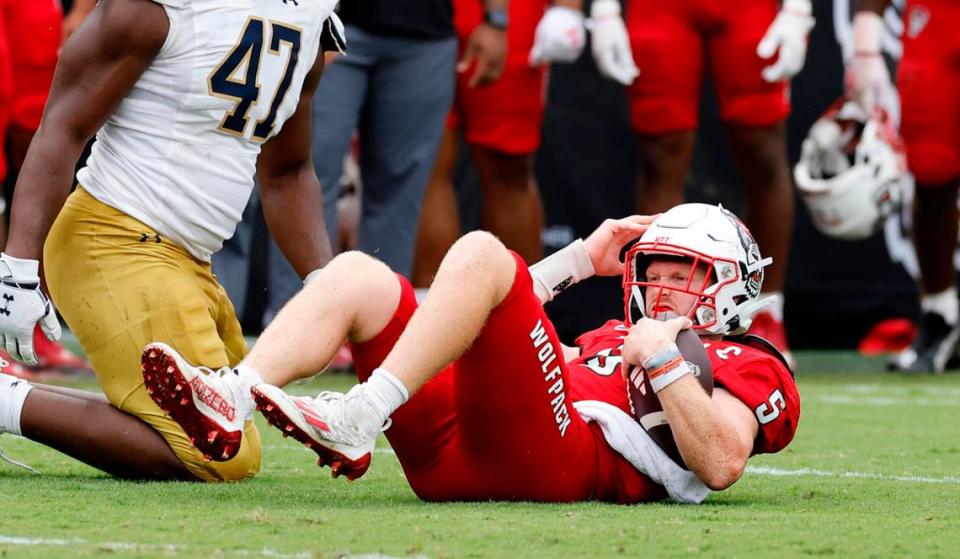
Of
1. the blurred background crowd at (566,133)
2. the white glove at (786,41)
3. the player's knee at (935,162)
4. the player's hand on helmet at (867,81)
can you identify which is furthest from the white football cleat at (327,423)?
the player's knee at (935,162)

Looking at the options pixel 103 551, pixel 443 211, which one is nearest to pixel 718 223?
pixel 103 551

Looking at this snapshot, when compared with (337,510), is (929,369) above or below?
below

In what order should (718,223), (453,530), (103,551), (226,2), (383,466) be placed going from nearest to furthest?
(103,551)
(453,530)
(718,223)
(226,2)
(383,466)

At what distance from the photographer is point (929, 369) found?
6.93 metres

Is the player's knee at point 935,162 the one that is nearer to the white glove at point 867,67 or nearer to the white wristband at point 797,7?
the white glove at point 867,67

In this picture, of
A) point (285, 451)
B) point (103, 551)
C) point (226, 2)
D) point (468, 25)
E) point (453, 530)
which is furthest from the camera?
point (468, 25)

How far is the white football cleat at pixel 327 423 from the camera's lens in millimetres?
2758

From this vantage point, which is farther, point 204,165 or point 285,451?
point 285,451

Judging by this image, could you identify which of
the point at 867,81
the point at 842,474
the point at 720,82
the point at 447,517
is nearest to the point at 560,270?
the point at 447,517

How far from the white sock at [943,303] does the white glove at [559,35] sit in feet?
6.00

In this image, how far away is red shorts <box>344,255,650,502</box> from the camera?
300 centimetres

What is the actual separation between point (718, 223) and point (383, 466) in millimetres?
1096

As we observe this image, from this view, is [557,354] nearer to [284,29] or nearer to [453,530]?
[453,530]

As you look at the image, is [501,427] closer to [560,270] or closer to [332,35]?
[560,270]
